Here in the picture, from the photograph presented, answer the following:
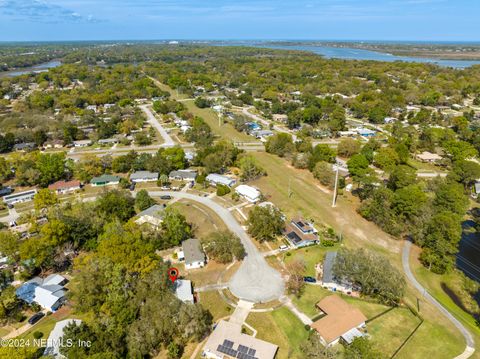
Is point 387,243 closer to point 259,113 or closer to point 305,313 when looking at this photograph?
point 305,313

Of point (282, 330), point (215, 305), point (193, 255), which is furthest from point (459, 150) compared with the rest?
point (215, 305)

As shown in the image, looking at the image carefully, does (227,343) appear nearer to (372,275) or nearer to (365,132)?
(372,275)

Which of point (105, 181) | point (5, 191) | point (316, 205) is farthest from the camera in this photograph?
point (105, 181)

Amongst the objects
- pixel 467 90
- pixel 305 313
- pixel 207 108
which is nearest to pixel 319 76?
pixel 467 90

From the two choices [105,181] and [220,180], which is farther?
[105,181]

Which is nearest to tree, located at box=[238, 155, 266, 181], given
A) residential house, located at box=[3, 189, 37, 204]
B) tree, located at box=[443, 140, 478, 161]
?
residential house, located at box=[3, 189, 37, 204]

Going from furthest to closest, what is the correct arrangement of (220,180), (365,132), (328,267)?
(365,132) < (220,180) < (328,267)

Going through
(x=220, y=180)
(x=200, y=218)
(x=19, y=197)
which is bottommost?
(x=19, y=197)

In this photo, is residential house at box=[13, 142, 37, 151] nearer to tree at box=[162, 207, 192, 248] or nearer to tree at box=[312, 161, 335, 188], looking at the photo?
tree at box=[162, 207, 192, 248]
